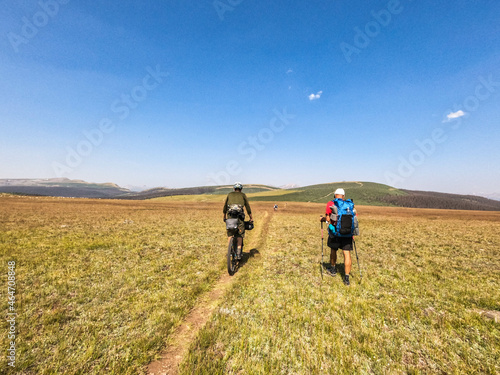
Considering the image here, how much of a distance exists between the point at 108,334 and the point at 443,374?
24.5 ft

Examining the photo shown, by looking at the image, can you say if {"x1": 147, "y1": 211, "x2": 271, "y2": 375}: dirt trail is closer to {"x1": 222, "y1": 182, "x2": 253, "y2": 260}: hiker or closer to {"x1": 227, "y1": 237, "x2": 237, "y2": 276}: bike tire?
{"x1": 227, "y1": 237, "x2": 237, "y2": 276}: bike tire

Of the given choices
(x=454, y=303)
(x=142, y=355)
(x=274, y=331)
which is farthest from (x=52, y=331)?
(x=454, y=303)

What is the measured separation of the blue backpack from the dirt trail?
16.1 ft

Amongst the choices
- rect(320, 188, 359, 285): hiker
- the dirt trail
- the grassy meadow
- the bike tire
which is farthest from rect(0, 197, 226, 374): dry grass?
rect(320, 188, 359, 285): hiker

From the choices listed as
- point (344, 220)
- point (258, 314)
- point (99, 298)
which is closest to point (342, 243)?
point (344, 220)

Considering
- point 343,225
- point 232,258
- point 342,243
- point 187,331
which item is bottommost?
point 187,331

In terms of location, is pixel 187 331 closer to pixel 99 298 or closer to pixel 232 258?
pixel 99 298

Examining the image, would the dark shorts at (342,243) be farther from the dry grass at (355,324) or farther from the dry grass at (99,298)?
the dry grass at (99,298)

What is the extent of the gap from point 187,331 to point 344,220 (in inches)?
259

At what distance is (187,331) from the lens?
5.12 meters

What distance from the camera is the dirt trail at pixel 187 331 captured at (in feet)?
13.0

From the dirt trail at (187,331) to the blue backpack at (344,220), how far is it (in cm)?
489

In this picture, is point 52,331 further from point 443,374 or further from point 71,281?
point 443,374

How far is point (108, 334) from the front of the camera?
482 cm
